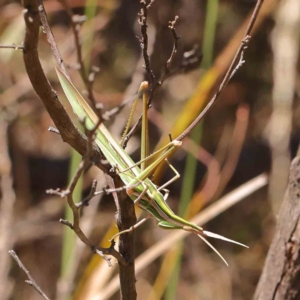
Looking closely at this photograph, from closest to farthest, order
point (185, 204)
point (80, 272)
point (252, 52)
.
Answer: point (185, 204) → point (80, 272) → point (252, 52)

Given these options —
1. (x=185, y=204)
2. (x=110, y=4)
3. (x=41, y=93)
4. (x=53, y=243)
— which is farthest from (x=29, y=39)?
(x=53, y=243)

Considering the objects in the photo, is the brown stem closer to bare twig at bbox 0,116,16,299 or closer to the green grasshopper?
the green grasshopper

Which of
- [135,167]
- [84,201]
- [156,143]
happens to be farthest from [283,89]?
[84,201]

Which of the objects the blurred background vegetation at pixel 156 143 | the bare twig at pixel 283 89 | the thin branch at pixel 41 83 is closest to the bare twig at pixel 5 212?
the blurred background vegetation at pixel 156 143

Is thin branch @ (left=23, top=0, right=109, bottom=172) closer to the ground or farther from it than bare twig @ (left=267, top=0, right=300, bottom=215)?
farther from it

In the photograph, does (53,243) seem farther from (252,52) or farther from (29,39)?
(29,39)

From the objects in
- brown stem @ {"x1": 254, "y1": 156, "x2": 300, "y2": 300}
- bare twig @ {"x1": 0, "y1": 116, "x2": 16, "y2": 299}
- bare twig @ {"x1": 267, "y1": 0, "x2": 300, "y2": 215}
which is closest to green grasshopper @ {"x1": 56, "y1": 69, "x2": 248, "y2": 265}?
brown stem @ {"x1": 254, "y1": 156, "x2": 300, "y2": 300}

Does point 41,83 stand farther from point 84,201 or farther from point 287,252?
point 287,252

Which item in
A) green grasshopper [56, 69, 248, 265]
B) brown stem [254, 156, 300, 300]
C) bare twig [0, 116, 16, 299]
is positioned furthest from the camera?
bare twig [0, 116, 16, 299]
